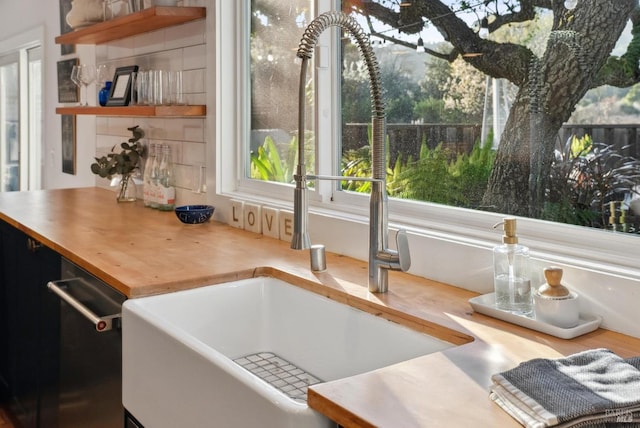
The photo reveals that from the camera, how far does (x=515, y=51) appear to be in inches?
63.6

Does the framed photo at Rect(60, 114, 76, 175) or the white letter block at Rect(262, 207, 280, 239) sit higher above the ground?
the framed photo at Rect(60, 114, 76, 175)

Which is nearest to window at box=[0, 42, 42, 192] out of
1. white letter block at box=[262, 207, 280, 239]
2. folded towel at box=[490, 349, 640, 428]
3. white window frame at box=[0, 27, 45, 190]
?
white window frame at box=[0, 27, 45, 190]

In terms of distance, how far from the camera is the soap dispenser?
55.5 inches

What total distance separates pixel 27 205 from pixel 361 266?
185 centimetres

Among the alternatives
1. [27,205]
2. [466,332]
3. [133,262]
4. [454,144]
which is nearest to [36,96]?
[27,205]

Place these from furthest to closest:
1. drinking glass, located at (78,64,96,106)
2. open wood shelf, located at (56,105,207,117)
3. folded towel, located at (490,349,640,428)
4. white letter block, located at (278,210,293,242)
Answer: drinking glass, located at (78,64,96,106), open wood shelf, located at (56,105,207,117), white letter block, located at (278,210,293,242), folded towel, located at (490,349,640,428)

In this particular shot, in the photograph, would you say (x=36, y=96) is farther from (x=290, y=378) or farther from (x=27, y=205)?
(x=290, y=378)

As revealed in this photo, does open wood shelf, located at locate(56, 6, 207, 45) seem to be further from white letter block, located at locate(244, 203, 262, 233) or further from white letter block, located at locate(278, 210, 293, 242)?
white letter block, located at locate(278, 210, 293, 242)

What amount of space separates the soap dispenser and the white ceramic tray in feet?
0.06

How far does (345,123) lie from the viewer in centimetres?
219

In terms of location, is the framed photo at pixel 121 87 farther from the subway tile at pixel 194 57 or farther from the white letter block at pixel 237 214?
the white letter block at pixel 237 214

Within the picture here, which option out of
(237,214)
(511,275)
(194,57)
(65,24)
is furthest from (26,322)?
(65,24)

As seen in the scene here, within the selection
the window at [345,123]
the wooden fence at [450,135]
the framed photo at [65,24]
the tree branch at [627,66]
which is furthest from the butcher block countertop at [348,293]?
the framed photo at [65,24]

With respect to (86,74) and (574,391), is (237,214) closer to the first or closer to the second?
(86,74)
